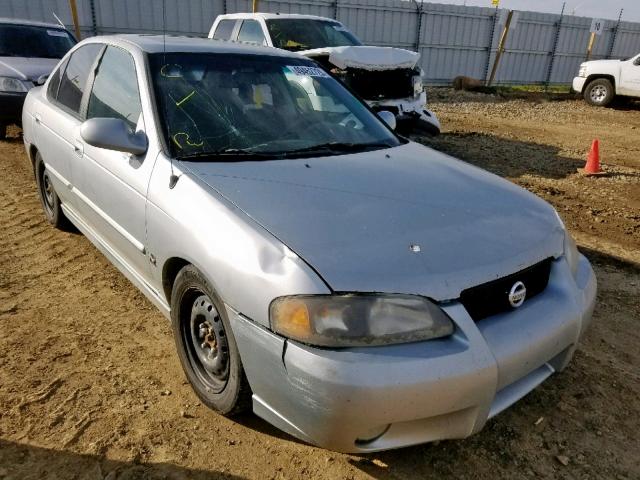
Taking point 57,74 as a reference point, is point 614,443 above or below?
below

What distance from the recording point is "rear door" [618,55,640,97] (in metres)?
13.1

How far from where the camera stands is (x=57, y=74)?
13.6 ft


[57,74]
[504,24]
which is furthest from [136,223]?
[504,24]

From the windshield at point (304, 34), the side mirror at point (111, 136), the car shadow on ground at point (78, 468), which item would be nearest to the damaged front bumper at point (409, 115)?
the windshield at point (304, 34)

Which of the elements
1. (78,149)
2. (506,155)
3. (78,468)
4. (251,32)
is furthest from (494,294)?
(251,32)

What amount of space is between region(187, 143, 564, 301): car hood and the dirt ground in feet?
2.65

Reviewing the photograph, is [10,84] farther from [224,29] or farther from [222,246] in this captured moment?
[222,246]

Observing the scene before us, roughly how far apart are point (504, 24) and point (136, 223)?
17580mm

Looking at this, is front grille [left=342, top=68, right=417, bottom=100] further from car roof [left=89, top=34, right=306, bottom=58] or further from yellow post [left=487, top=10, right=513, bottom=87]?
yellow post [left=487, top=10, right=513, bottom=87]

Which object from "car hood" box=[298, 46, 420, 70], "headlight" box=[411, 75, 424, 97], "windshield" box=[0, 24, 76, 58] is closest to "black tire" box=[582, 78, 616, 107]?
"headlight" box=[411, 75, 424, 97]

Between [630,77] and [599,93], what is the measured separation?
1.09 metres

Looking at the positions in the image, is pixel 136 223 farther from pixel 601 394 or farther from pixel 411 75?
pixel 411 75

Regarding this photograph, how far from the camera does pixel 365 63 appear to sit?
22.8ft

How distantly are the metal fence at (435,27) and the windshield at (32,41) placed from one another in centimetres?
558
